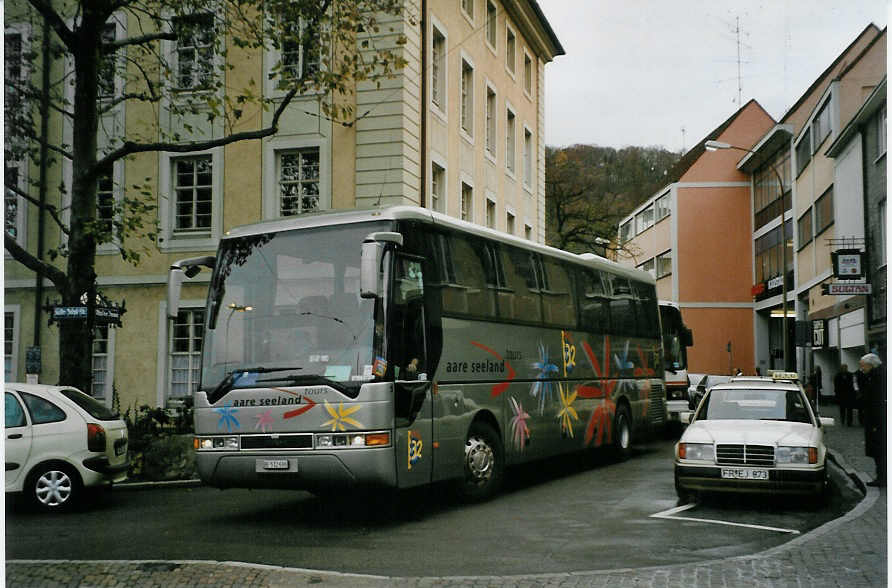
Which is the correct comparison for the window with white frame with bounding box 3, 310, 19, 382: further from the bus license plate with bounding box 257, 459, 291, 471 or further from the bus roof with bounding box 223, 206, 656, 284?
the bus license plate with bounding box 257, 459, 291, 471

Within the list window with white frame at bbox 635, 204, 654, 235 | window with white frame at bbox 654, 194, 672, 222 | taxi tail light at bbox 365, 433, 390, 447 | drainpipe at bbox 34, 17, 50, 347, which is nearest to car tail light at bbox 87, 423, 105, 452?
taxi tail light at bbox 365, 433, 390, 447

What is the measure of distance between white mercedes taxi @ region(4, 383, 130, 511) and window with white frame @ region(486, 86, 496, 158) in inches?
851

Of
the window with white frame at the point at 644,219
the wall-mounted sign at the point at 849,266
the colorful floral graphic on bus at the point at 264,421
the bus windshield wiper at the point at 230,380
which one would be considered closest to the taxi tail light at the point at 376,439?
the colorful floral graphic on bus at the point at 264,421

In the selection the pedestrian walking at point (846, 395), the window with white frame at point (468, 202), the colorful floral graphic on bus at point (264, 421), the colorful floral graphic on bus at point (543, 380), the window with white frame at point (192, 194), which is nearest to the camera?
the colorful floral graphic on bus at point (264, 421)

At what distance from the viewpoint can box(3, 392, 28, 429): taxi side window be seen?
1243 cm

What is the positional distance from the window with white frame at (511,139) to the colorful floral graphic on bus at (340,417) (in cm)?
2511

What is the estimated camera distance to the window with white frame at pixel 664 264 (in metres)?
67.1

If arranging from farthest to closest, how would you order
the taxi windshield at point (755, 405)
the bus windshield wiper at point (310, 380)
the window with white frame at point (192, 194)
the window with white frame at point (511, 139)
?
1. the window with white frame at point (511, 139)
2. the window with white frame at point (192, 194)
3. the taxi windshield at point (755, 405)
4. the bus windshield wiper at point (310, 380)

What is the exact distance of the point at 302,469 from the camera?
35.1 feet

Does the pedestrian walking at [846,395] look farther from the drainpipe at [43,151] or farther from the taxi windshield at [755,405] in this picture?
the drainpipe at [43,151]

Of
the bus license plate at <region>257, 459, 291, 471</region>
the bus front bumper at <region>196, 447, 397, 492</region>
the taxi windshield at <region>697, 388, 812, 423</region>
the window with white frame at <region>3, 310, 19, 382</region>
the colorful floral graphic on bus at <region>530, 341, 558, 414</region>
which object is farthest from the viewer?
the window with white frame at <region>3, 310, 19, 382</region>

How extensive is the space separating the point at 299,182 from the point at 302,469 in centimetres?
1446

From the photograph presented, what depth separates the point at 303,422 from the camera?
423 inches

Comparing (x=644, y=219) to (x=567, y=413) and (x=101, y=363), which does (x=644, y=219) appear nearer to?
(x=101, y=363)
